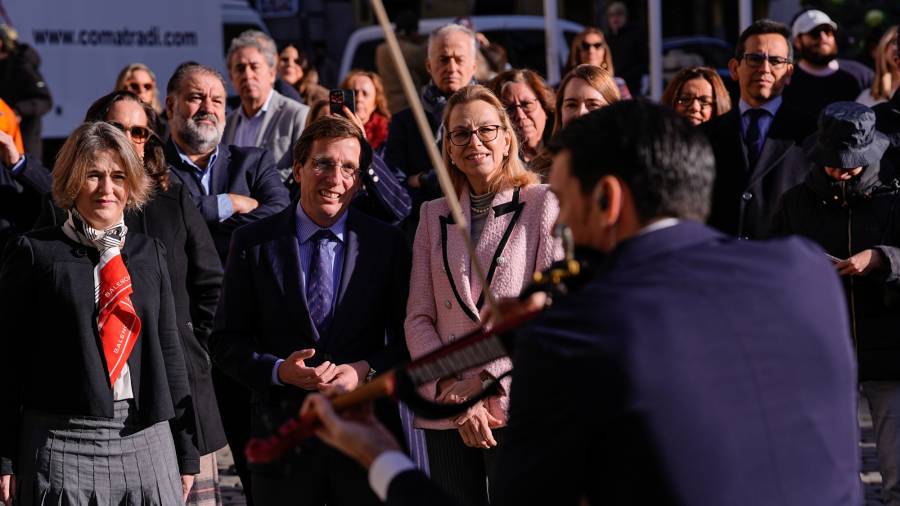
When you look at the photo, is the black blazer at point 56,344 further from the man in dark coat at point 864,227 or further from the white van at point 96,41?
the white van at point 96,41

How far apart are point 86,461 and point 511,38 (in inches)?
458

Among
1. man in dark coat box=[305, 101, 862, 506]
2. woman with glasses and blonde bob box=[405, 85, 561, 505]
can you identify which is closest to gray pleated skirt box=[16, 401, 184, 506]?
woman with glasses and blonde bob box=[405, 85, 561, 505]

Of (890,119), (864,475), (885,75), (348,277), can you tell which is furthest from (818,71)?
(348,277)

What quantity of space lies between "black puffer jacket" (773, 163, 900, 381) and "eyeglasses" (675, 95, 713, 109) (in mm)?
1521

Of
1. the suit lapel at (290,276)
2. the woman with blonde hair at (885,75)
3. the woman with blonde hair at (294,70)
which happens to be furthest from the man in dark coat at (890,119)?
the woman with blonde hair at (294,70)

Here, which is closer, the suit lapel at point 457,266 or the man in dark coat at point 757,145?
the suit lapel at point 457,266

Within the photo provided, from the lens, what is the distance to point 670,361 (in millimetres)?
2369

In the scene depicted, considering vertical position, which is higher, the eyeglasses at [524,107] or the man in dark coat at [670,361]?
the eyeglasses at [524,107]

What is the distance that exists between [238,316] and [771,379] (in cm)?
287

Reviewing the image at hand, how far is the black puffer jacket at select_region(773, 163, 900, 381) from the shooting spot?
5852mm

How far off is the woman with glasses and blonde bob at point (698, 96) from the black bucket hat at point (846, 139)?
1441mm

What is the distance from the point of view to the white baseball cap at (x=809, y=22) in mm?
9812

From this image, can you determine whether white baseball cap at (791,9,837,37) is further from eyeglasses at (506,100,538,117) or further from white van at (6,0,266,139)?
white van at (6,0,266,139)

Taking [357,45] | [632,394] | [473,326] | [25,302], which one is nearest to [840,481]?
[632,394]
